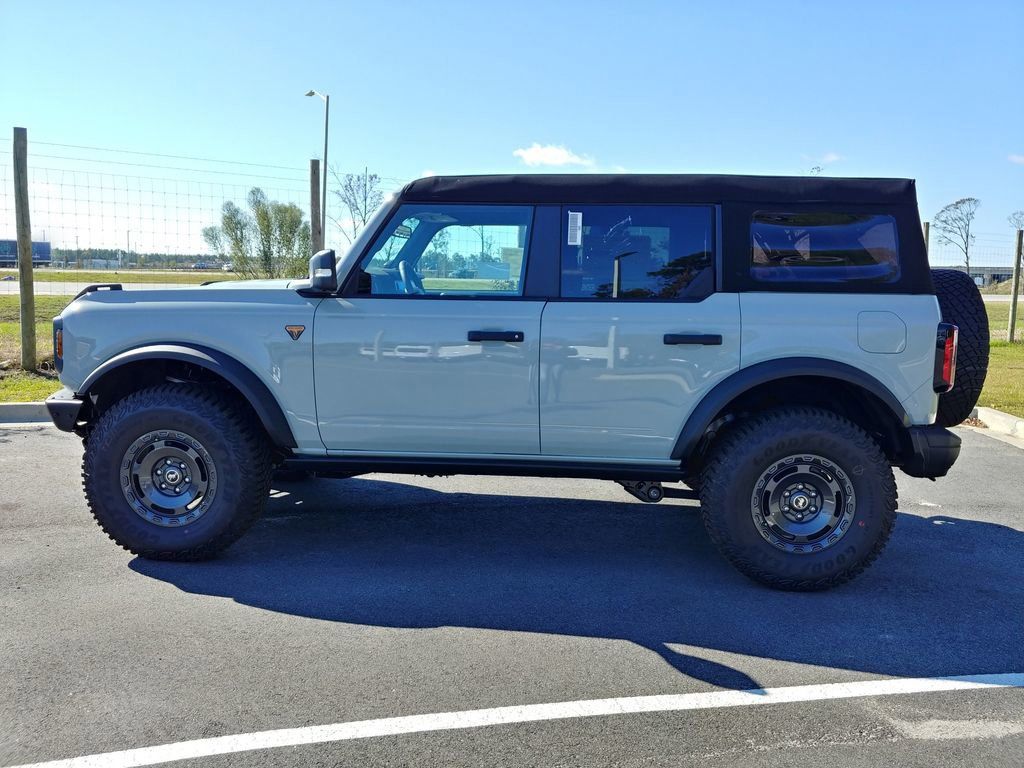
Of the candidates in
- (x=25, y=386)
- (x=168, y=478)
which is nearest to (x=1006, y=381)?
(x=168, y=478)

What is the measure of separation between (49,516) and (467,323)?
300 centimetres

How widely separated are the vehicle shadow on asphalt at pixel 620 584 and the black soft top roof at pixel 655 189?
6.39 feet

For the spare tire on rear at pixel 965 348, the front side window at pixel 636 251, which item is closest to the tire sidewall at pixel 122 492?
the front side window at pixel 636 251

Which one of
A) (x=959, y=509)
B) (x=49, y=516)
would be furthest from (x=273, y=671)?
(x=959, y=509)

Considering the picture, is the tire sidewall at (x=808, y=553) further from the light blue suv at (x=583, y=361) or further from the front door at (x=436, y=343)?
the front door at (x=436, y=343)

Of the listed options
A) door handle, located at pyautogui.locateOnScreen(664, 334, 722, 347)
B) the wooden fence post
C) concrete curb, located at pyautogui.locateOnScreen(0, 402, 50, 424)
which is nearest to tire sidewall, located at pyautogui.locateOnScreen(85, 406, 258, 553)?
door handle, located at pyautogui.locateOnScreen(664, 334, 722, 347)

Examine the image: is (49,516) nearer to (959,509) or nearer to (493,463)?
(493,463)

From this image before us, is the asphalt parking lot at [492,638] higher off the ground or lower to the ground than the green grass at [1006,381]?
lower

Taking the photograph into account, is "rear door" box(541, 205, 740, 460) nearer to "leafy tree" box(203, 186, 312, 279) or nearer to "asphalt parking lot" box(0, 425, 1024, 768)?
"asphalt parking lot" box(0, 425, 1024, 768)

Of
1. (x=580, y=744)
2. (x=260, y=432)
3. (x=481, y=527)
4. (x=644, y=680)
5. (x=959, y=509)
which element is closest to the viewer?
(x=580, y=744)

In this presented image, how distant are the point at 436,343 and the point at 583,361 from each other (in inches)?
29.6

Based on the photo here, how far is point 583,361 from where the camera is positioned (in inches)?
160

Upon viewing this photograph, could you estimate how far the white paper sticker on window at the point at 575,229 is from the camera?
13.7 ft

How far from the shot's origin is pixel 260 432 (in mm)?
4445
